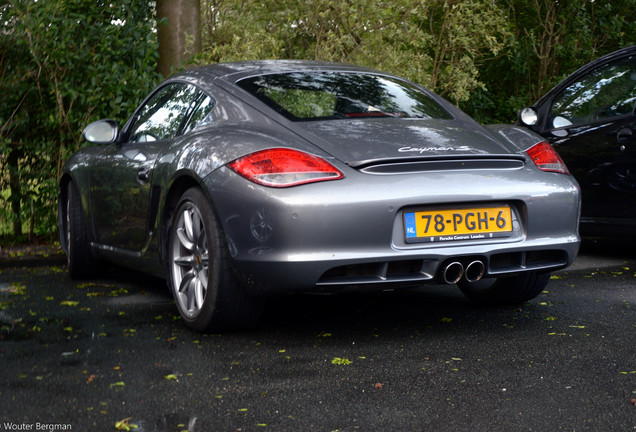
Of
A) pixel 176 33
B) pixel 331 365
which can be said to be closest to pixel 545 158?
pixel 331 365

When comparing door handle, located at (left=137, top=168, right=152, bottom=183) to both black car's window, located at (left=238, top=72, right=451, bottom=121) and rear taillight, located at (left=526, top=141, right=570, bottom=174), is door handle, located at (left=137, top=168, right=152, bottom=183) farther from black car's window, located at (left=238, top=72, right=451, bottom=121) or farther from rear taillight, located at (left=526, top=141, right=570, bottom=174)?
rear taillight, located at (left=526, top=141, right=570, bottom=174)

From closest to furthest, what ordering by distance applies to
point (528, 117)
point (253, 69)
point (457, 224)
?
1. point (457, 224)
2. point (253, 69)
3. point (528, 117)

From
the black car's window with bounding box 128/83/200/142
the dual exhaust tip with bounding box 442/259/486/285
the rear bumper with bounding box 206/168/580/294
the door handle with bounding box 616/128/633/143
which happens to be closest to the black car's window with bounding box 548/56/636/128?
the door handle with bounding box 616/128/633/143

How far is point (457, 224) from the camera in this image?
4137mm

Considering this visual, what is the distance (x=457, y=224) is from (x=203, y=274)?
4.18ft

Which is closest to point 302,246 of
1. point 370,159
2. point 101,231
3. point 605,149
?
point 370,159

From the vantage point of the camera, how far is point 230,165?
4.17 m

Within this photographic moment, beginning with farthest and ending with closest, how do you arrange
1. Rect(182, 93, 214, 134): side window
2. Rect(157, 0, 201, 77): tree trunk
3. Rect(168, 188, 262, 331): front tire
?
Rect(157, 0, 201, 77): tree trunk, Rect(182, 93, 214, 134): side window, Rect(168, 188, 262, 331): front tire

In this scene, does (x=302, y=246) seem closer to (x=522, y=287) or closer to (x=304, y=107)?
(x=304, y=107)

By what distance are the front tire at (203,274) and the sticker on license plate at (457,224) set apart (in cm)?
88

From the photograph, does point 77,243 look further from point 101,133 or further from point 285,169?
point 285,169

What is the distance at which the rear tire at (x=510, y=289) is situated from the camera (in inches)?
198

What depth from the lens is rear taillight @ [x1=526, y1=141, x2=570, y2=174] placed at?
4.57 m

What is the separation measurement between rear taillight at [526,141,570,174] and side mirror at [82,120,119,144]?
2691mm
